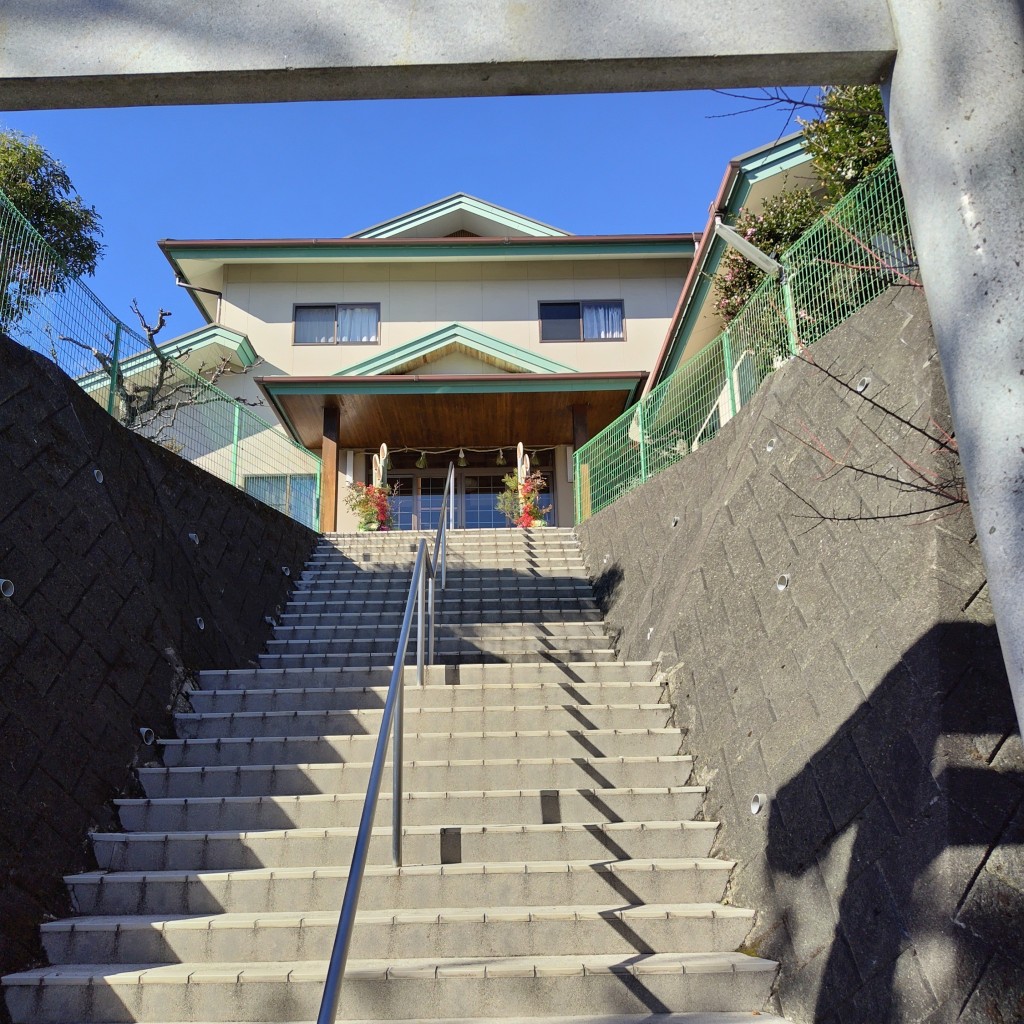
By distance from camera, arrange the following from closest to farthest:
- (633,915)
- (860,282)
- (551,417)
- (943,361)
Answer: (943,361), (633,915), (860,282), (551,417)

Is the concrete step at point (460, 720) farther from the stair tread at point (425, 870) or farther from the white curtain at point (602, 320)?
the white curtain at point (602, 320)

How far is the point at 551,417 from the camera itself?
14172mm

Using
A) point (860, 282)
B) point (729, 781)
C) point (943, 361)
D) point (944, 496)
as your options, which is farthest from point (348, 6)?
point (860, 282)

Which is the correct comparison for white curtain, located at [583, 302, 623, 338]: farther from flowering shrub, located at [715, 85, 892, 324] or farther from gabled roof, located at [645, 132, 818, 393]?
flowering shrub, located at [715, 85, 892, 324]

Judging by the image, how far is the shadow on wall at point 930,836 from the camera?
2389 mm

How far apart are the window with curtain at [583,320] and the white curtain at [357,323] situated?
10.5 feet

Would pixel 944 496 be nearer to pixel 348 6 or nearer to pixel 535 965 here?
pixel 535 965

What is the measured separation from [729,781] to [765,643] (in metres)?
0.69

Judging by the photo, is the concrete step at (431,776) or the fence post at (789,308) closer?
the concrete step at (431,776)

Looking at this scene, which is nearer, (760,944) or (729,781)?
(760,944)

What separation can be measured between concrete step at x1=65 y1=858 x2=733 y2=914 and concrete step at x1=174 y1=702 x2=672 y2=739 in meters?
1.29

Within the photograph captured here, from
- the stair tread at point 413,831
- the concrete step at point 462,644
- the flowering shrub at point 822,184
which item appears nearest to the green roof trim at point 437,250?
the flowering shrub at point 822,184

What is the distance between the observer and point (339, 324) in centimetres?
1617

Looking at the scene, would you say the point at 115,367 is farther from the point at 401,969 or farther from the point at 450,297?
the point at 450,297
